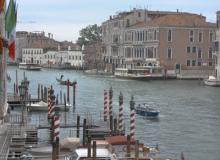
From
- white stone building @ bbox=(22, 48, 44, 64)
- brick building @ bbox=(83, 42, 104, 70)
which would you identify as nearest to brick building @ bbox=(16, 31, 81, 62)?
white stone building @ bbox=(22, 48, 44, 64)

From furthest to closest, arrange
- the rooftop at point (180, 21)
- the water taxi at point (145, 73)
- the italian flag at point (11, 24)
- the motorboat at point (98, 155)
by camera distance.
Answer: the rooftop at point (180, 21), the water taxi at point (145, 73), the motorboat at point (98, 155), the italian flag at point (11, 24)

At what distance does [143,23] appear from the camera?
2859 inches

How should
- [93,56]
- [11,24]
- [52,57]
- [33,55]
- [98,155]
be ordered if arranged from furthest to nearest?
[33,55], [52,57], [93,56], [98,155], [11,24]

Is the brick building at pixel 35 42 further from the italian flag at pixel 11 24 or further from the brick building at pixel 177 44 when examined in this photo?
the italian flag at pixel 11 24

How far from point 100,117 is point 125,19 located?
50108 millimetres

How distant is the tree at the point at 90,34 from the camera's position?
10956cm

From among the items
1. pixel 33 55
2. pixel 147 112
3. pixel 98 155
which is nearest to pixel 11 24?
pixel 98 155

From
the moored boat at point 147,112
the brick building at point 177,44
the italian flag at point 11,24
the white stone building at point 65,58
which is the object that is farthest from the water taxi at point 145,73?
the italian flag at point 11,24

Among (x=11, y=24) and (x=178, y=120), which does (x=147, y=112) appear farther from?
(x=11, y=24)

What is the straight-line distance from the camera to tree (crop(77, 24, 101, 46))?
10956 cm

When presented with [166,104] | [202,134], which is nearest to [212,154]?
[202,134]

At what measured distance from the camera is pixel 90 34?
365ft

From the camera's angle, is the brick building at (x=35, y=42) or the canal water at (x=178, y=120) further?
the brick building at (x=35, y=42)

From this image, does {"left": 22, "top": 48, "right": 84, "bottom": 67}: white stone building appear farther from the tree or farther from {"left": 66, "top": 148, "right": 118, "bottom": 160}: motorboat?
{"left": 66, "top": 148, "right": 118, "bottom": 160}: motorboat
